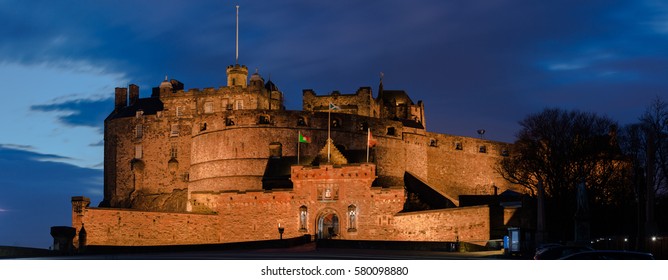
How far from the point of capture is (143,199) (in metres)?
78.6

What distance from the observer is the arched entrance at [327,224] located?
59.3 m

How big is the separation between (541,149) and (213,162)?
81.5 ft

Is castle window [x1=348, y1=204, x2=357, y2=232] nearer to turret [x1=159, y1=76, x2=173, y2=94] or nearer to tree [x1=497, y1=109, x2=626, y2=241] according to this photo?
tree [x1=497, y1=109, x2=626, y2=241]

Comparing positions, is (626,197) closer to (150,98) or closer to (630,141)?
(630,141)

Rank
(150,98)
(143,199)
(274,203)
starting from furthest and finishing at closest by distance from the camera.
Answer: (150,98)
(143,199)
(274,203)

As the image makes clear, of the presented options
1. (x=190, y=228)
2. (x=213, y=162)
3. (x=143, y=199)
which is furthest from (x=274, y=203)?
(x=143, y=199)

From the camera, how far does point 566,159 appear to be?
6244cm

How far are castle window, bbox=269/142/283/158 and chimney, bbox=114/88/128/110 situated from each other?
68.8ft

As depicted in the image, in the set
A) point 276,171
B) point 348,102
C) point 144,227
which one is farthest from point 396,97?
point 144,227

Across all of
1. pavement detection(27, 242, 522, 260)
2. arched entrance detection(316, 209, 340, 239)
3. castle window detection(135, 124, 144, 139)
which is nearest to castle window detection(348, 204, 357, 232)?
arched entrance detection(316, 209, 340, 239)

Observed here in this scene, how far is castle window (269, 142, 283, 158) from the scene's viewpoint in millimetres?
72312

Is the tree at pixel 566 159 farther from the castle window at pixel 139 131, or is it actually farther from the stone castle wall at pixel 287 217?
the castle window at pixel 139 131

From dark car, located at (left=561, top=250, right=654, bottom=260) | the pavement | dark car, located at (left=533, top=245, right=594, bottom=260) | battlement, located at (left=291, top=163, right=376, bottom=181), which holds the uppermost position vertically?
battlement, located at (left=291, top=163, right=376, bottom=181)

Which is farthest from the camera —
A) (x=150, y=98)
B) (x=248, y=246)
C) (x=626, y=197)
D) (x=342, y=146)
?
(x=150, y=98)
